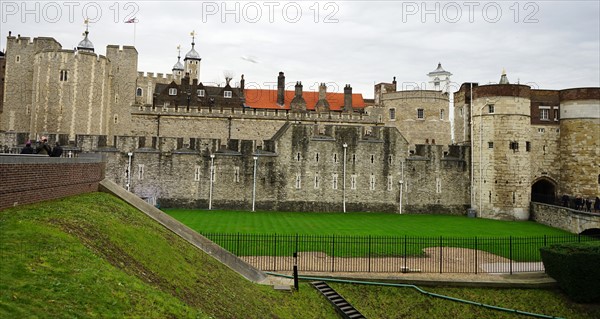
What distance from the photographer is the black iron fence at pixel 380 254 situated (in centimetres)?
1961

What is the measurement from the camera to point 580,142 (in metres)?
38.5

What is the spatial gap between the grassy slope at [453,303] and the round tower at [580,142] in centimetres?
2273

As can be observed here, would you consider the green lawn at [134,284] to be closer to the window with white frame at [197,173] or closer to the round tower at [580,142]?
the window with white frame at [197,173]

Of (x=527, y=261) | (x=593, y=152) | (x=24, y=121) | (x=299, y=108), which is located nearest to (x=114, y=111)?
(x=24, y=121)

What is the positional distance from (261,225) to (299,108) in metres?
26.5

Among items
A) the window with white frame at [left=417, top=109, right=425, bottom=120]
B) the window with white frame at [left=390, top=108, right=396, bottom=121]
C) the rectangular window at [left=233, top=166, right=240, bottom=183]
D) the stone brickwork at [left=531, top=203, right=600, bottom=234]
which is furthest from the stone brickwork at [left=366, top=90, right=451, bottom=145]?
the rectangular window at [left=233, top=166, right=240, bottom=183]

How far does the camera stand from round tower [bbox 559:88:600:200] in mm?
37781

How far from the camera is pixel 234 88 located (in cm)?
5397

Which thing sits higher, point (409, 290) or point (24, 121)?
point (24, 121)

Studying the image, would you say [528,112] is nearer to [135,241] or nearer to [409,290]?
[409,290]

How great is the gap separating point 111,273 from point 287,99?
46.6 meters

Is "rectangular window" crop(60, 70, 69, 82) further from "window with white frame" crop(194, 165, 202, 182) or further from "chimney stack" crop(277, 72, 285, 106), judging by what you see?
"chimney stack" crop(277, 72, 285, 106)

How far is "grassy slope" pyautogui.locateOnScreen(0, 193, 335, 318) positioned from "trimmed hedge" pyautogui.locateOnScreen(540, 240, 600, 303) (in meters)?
10.5

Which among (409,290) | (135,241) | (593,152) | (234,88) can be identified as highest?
(234,88)
